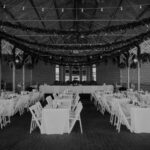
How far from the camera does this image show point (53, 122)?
22.0 ft

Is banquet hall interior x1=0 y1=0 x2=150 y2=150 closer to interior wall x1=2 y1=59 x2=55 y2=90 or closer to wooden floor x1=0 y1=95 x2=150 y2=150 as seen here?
wooden floor x1=0 y1=95 x2=150 y2=150

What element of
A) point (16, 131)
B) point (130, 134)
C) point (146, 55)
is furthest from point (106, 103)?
point (146, 55)

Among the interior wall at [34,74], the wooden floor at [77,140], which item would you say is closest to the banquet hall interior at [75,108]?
the wooden floor at [77,140]

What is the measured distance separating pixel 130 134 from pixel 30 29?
5.83 m

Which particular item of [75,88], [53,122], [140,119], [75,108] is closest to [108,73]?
[75,88]

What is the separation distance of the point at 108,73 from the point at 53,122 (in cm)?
3018

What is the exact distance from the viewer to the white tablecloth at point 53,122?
6.71 m

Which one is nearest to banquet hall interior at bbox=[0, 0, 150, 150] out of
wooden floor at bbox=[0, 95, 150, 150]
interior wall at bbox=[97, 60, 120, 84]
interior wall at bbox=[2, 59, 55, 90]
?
wooden floor at bbox=[0, 95, 150, 150]

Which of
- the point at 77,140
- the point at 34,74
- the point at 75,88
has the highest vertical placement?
the point at 34,74

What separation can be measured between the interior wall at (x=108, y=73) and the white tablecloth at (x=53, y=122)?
91.1 ft

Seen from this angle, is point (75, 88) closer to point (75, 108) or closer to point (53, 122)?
point (75, 108)

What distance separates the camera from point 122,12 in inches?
675

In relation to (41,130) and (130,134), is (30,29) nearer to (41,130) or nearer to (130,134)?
(41,130)

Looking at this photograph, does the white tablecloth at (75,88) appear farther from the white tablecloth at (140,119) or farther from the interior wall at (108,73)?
the interior wall at (108,73)
